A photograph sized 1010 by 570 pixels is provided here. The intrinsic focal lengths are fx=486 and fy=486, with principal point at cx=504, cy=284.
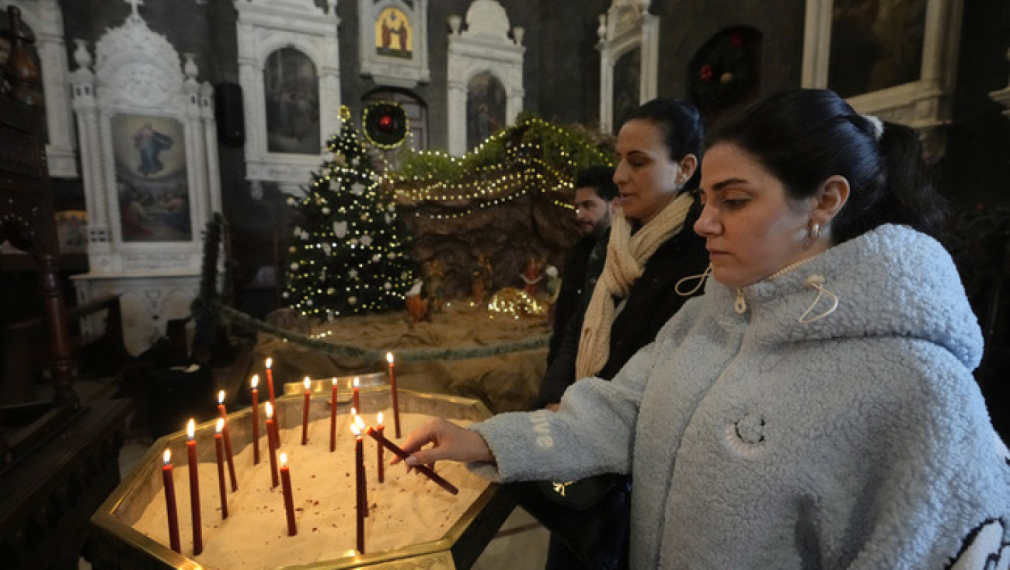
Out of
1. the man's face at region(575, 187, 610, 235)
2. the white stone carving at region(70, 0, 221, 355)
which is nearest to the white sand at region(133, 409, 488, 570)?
the man's face at region(575, 187, 610, 235)

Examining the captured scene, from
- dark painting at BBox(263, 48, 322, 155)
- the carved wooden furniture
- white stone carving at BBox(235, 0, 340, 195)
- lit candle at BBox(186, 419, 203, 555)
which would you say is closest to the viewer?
lit candle at BBox(186, 419, 203, 555)

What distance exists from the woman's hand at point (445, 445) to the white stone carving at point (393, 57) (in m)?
11.2

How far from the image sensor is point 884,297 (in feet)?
2.64

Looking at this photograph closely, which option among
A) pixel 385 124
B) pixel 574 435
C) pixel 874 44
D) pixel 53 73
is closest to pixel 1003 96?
pixel 874 44

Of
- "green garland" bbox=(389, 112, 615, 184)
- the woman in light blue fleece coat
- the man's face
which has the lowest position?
the woman in light blue fleece coat

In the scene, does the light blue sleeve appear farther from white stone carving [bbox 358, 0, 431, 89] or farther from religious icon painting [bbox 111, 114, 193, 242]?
white stone carving [bbox 358, 0, 431, 89]

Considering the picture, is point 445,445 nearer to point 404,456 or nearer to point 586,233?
point 404,456

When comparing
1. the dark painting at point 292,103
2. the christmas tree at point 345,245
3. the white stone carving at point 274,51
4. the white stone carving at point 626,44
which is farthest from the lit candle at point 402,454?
the dark painting at point 292,103

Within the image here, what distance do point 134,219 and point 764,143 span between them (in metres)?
10.3

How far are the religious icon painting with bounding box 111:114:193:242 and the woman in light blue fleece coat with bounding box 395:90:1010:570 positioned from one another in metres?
9.58

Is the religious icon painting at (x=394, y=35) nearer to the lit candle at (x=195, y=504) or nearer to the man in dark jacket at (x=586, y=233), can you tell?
the man in dark jacket at (x=586, y=233)

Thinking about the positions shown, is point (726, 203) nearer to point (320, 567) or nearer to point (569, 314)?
point (320, 567)

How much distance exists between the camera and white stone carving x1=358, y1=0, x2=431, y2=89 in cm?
1066

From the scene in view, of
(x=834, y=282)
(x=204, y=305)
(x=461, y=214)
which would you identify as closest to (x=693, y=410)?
(x=834, y=282)
